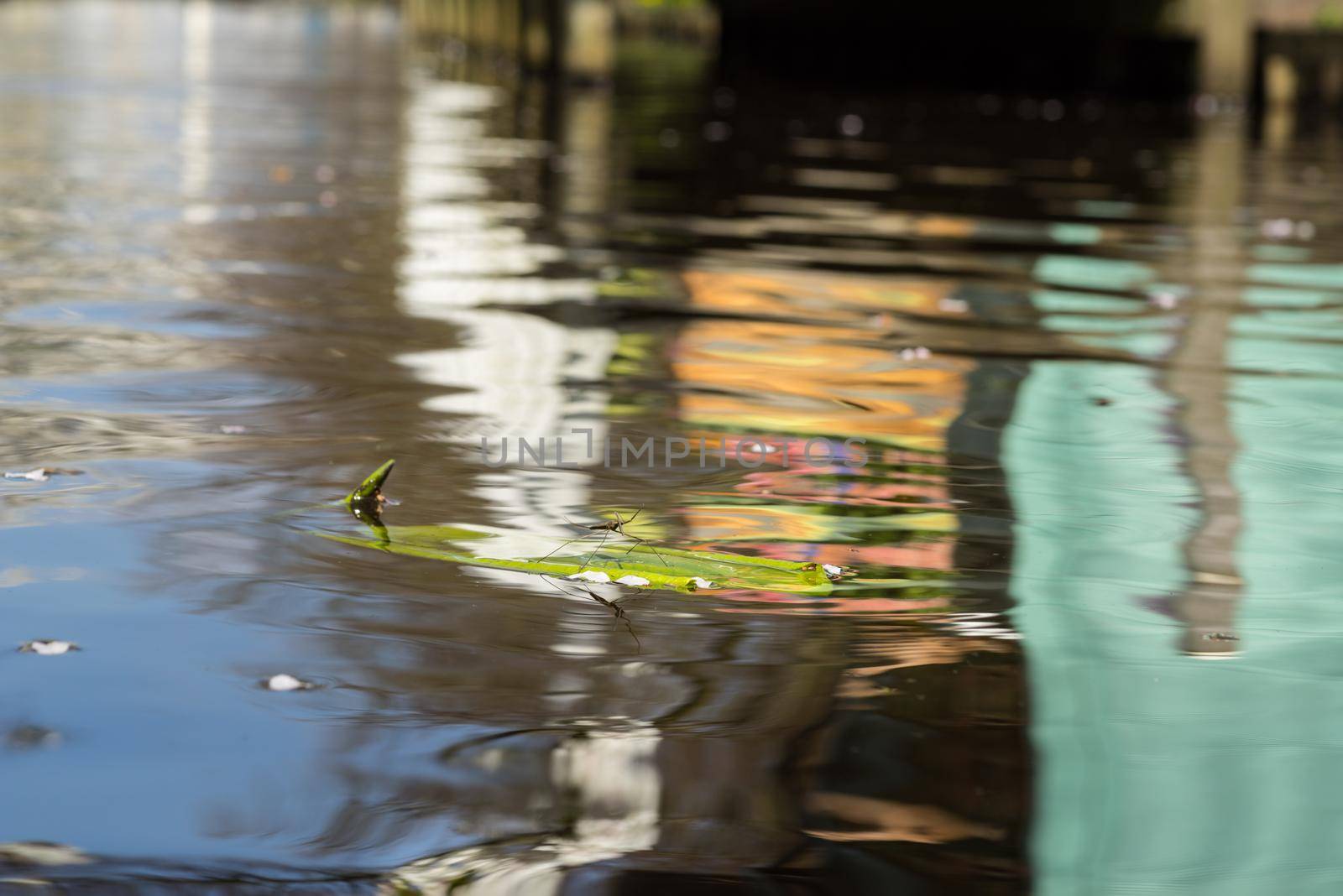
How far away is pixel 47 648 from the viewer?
2.35 m

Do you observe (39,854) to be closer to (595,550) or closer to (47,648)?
(47,648)

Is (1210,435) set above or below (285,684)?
above

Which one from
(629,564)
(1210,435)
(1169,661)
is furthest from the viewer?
(1210,435)

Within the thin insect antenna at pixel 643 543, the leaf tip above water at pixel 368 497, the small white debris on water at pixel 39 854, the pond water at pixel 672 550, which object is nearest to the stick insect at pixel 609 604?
the pond water at pixel 672 550

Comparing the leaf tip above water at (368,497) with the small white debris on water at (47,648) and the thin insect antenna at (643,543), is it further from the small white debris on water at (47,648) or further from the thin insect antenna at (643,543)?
the small white debris on water at (47,648)

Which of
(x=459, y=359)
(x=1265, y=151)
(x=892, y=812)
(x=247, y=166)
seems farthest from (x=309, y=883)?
(x=1265, y=151)

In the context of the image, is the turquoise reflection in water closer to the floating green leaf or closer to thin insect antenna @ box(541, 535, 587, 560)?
the floating green leaf

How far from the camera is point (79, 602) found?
2547 mm

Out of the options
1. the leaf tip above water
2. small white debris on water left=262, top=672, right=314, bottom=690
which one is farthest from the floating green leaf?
small white debris on water left=262, top=672, right=314, bottom=690

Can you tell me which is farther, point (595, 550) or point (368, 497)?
point (368, 497)

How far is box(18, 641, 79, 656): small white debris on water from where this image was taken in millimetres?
2336

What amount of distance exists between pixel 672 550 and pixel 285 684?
781mm

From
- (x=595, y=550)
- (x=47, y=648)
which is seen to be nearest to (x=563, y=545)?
(x=595, y=550)

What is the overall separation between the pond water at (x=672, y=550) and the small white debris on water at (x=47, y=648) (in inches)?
1.4
